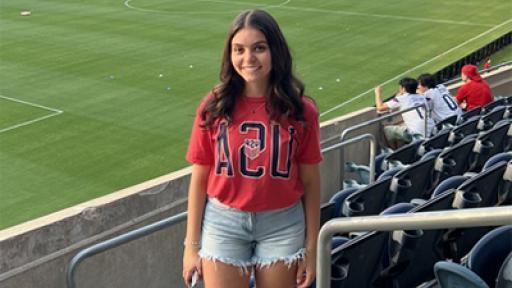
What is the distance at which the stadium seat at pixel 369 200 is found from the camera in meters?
4.49

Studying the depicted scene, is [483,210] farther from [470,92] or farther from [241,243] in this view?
[470,92]

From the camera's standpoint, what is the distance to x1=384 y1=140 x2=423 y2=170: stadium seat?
638cm

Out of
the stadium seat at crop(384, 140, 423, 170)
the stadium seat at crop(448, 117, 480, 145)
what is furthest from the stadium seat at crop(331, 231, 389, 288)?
the stadium seat at crop(448, 117, 480, 145)

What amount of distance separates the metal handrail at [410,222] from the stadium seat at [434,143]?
410 cm

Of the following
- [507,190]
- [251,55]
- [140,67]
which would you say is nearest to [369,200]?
[507,190]

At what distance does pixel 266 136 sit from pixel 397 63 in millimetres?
16316

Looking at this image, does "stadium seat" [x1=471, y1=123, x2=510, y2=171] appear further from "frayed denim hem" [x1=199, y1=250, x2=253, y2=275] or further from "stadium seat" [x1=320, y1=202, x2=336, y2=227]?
"frayed denim hem" [x1=199, y1=250, x2=253, y2=275]

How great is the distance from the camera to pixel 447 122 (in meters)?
8.38

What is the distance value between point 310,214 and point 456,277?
642 millimetres

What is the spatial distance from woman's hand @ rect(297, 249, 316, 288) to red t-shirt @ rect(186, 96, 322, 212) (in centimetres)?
23

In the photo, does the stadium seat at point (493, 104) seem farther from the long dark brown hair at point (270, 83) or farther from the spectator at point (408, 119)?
the long dark brown hair at point (270, 83)

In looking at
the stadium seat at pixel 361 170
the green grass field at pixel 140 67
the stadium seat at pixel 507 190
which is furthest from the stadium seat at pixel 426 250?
the green grass field at pixel 140 67

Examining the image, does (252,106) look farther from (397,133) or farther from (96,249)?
(397,133)

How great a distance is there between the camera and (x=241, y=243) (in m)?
2.88
